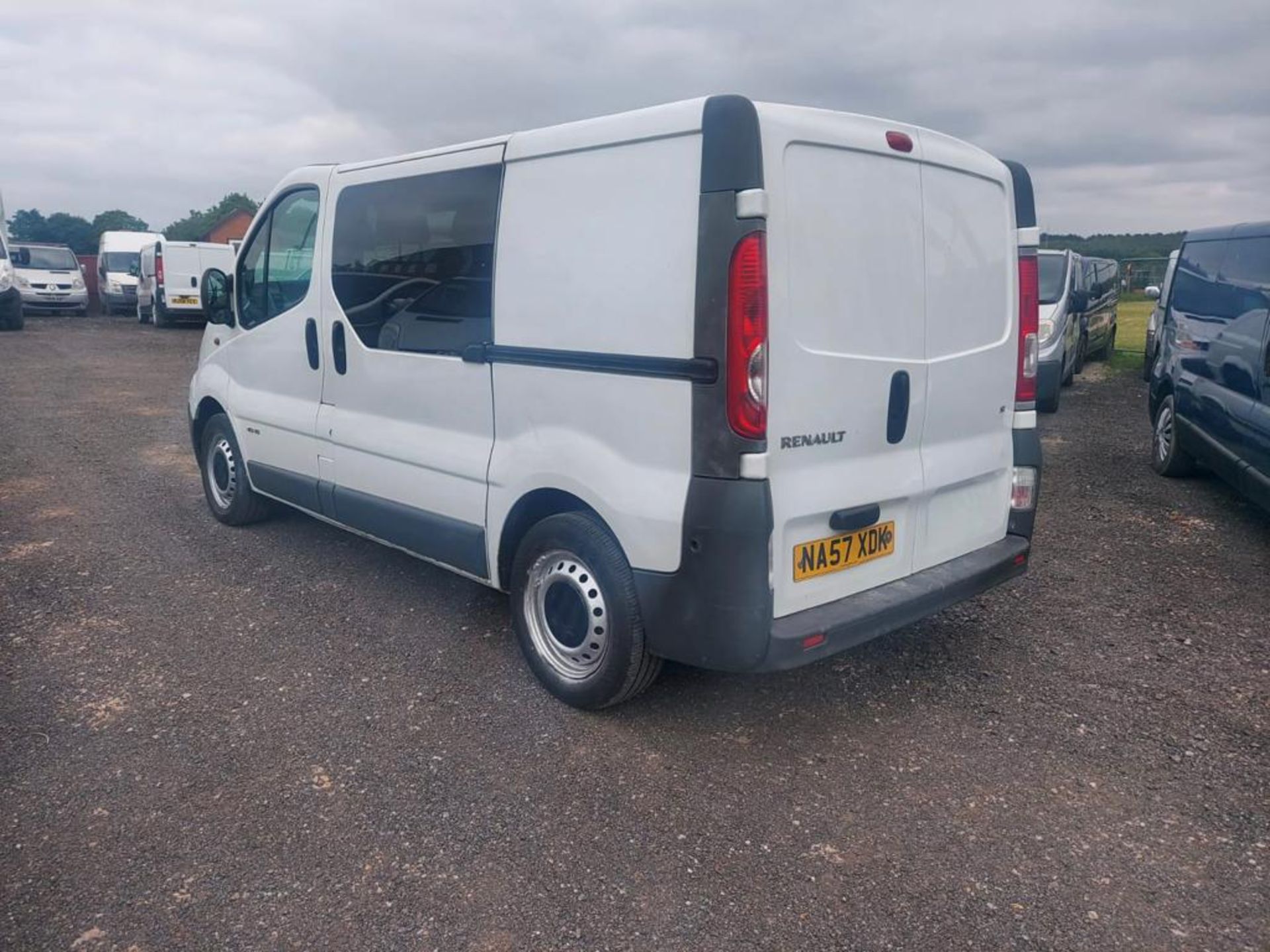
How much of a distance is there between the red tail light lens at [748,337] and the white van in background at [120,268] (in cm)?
2532

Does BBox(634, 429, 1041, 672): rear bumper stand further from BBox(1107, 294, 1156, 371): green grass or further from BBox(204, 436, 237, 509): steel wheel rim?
BBox(1107, 294, 1156, 371): green grass

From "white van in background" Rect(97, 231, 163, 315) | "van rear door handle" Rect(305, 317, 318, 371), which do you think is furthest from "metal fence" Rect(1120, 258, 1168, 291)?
"van rear door handle" Rect(305, 317, 318, 371)

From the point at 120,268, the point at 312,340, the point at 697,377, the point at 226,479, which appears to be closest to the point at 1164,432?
the point at 697,377

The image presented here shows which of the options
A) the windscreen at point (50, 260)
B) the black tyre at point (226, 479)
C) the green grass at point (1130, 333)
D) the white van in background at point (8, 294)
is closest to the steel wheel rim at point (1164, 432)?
the black tyre at point (226, 479)

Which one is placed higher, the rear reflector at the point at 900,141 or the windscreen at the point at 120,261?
the windscreen at the point at 120,261

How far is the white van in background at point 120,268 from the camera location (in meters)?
25.3

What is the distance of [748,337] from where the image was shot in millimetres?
3078

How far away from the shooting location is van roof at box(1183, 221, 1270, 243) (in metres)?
6.17

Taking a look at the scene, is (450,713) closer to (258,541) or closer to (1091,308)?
(258,541)

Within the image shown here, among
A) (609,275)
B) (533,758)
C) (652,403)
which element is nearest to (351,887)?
(533,758)

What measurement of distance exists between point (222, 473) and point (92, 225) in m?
79.8

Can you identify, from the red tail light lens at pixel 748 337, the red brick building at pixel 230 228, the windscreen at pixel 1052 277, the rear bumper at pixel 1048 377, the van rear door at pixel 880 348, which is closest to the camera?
the red tail light lens at pixel 748 337

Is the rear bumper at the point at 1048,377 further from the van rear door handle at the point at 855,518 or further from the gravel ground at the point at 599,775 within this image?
the van rear door handle at the point at 855,518

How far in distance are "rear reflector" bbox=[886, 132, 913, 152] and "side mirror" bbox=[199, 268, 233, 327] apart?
4134 millimetres
